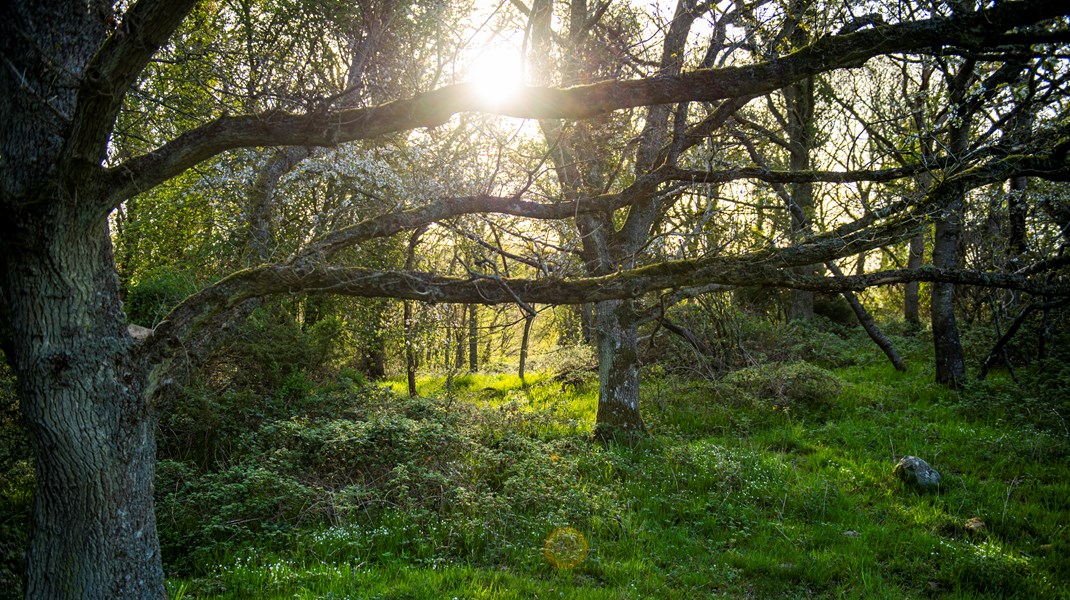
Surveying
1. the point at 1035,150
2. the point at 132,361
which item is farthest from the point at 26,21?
the point at 1035,150

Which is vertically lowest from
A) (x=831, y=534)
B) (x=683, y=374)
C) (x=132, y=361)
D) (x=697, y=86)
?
(x=831, y=534)

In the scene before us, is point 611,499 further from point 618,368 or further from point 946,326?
point 946,326

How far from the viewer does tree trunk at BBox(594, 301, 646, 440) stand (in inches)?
380

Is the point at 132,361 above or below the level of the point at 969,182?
below

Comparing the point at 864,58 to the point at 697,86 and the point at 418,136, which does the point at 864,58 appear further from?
the point at 418,136

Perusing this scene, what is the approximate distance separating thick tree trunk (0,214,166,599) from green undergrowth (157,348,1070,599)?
93cm

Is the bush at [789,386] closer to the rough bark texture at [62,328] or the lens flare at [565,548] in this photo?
the lens flare at [565,548]

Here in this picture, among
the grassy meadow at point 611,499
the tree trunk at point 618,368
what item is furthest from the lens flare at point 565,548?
the tree trunk at point 618,368

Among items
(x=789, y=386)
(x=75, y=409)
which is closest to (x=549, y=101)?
(x=75, y=409)

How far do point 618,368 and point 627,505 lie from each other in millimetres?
3025

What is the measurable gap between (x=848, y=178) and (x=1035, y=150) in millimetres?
2476

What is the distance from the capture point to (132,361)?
4.30 metres

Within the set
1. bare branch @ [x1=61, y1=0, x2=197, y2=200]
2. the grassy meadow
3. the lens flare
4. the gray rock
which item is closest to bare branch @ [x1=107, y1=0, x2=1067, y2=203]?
bare branch @ [x1=61, y1=0, x2=197, y2=200]

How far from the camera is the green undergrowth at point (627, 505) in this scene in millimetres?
5520
